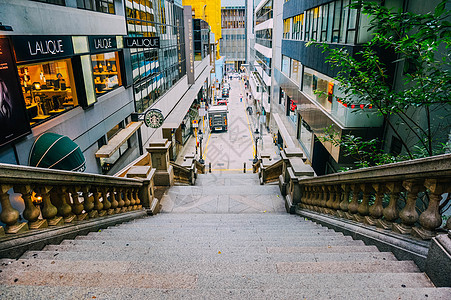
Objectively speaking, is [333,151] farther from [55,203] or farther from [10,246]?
[10,246]

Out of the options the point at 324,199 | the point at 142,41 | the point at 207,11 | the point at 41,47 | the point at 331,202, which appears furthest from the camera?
the point at 207,11

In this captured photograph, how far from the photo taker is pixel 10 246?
11.1 feet

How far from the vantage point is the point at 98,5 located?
497 inches

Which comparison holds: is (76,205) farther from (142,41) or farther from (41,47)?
(142,41)

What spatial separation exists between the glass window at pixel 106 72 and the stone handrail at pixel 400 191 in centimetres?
1088

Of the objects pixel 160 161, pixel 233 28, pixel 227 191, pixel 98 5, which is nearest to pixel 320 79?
pixel 227 191

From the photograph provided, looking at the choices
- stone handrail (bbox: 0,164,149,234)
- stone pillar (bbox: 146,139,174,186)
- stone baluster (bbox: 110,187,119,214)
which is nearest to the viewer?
stone handrail (bbox: 0,164,149,234)

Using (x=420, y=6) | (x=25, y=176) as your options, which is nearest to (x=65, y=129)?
(x=25, y=176)

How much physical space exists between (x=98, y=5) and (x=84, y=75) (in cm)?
366

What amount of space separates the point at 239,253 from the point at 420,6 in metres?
9.71

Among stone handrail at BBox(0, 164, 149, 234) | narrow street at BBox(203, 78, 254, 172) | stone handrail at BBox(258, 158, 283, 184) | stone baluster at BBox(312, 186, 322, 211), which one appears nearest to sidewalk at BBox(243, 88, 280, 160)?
narrow street at BBox(203, 78, 254, 172)

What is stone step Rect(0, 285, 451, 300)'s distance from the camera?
2344mm

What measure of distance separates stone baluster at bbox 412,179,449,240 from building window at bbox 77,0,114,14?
12.5m

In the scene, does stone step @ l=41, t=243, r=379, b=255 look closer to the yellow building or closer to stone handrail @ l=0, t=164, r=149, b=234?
stone handrail @ l=0, t=164, r=149, b=234
